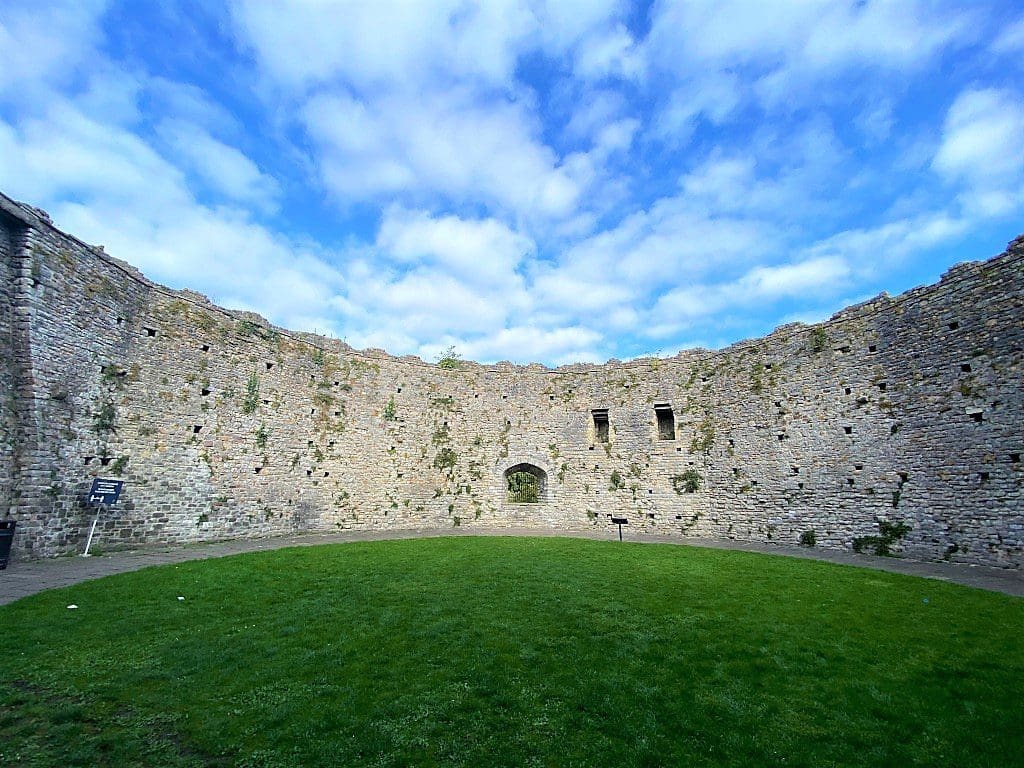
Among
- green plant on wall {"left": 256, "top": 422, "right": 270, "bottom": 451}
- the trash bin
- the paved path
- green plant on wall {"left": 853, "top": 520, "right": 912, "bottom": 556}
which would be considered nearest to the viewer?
the paved path

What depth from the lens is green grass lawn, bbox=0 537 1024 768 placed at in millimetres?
3992

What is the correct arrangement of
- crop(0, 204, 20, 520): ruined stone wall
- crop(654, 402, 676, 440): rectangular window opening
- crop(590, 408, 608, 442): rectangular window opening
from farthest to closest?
crop(590, 408, 608, 442): rectangular window opening
crop(654, 402, 676, 440): rectangular window opening
crop(0, 204, 20, 520): ruined stone wall

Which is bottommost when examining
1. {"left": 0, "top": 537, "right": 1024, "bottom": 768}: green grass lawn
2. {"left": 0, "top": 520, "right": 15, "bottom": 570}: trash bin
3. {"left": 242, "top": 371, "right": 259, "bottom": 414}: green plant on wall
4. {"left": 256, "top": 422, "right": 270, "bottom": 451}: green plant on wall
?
{"left": 0, "top": 537, "right": 1024, "bottom": 768}: green grass lawn

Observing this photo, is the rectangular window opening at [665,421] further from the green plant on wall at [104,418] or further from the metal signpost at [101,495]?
the green plant on wall at [104,418]

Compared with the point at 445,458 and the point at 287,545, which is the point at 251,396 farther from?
the point at 445,458

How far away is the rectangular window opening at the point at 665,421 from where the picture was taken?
20750mm

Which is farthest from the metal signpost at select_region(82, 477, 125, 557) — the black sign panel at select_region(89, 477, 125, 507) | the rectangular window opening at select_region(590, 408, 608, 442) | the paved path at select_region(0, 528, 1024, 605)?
the rectangular window opening at select_region(590, 408, 608, 442)

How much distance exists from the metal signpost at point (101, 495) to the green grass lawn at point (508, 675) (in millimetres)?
4508

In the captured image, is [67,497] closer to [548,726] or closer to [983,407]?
[548,726]

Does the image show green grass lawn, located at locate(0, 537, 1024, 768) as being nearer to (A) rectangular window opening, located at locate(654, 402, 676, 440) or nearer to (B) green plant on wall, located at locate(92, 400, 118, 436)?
(B) green plant on wall, located at locate(92, 400, 118, 436)

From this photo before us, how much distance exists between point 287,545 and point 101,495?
192 inches

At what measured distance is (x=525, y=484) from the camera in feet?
74.3

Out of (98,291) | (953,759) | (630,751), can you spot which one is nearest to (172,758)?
(630,751)

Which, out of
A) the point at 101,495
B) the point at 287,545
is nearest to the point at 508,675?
the point at 287,545
